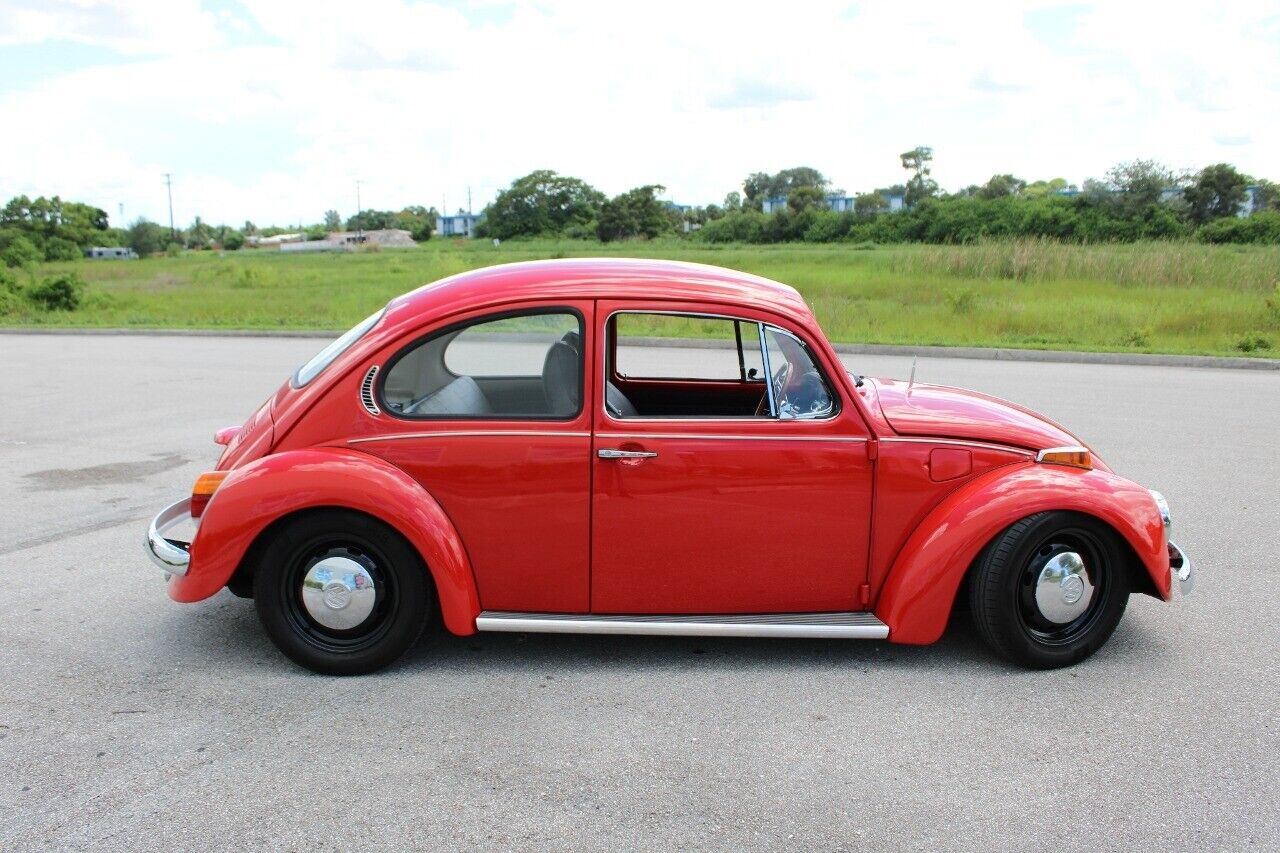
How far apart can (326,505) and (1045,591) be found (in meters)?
2.84

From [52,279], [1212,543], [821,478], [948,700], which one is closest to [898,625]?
[948,700]

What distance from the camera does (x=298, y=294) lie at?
31.8 meters

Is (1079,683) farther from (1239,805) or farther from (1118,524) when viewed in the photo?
(1239,805)

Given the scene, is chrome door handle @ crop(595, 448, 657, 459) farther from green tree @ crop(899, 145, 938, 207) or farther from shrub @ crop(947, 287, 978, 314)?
green tree @ crop(899, 145, 938, 207)

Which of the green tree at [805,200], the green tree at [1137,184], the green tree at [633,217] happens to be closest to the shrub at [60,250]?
the green tree at [633,217]

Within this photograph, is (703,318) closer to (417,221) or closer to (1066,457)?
(1066,457)

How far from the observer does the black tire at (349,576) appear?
3943mm

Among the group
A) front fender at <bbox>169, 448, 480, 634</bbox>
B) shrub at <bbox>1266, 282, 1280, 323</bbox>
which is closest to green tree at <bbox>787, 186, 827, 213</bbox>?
shrub at <bbox>1266, 282, 1280, 323</bbox>

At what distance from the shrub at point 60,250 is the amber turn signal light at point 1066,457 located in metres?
78.4

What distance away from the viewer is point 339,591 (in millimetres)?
3980

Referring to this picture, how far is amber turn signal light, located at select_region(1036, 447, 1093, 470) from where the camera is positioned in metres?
4.20

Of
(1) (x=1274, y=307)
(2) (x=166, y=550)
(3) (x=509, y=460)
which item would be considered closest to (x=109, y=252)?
(1) (x=1274, y=307)

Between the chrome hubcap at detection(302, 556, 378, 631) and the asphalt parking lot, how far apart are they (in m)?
0.27

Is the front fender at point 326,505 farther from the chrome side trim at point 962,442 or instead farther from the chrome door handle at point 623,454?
the chrome side trim at point 962,442
